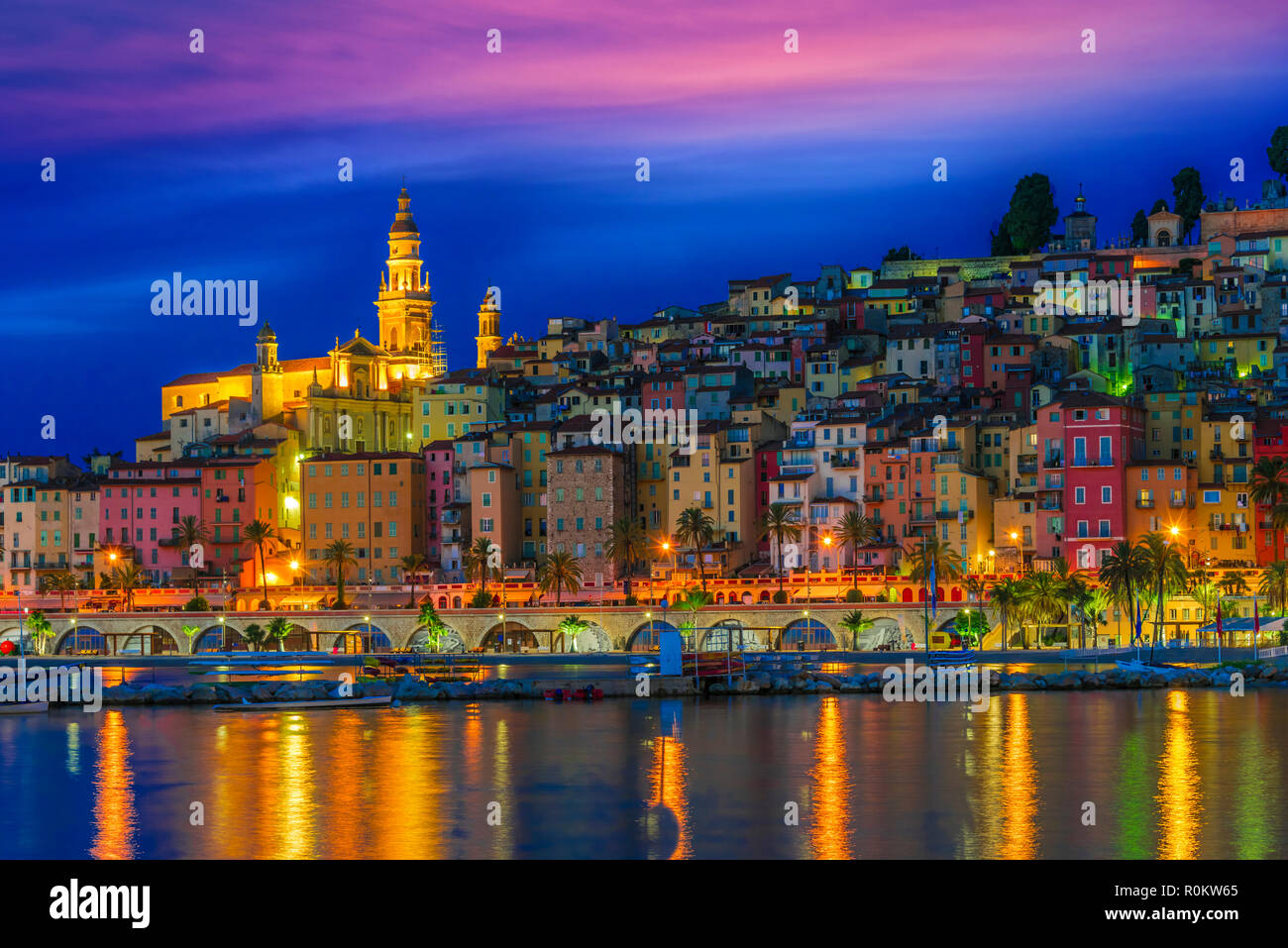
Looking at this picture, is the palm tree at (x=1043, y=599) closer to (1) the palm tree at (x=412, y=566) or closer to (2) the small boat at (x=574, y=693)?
(2) the small boat at (x=574, y=693)

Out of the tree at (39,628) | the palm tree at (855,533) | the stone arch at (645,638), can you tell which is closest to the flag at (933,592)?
the palm tree at (855,533)

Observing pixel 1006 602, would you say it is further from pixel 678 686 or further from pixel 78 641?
pixel 78 641

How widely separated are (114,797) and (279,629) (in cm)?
3931

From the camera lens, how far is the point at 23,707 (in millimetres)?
→ 70750

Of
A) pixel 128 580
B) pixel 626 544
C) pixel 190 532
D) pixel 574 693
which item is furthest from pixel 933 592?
pixel 190 532

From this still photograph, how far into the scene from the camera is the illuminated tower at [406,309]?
12888cm

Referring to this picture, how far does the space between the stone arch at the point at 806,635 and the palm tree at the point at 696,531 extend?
7945mm

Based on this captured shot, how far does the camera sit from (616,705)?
67375 millimetres

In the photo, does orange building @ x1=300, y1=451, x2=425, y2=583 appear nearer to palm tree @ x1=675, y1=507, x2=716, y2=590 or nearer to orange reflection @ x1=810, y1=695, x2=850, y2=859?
palm tree @ x1=675, y1=507, x2=716, y2=590

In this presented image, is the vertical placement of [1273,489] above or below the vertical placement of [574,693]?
above

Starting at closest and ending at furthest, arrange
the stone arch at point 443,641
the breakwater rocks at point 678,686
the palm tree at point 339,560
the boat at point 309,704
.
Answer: the boat at point 309,704 → the breakwater rocks at point 678,686 → the stone arch at point 443,641 → the palm tree at point 339,560

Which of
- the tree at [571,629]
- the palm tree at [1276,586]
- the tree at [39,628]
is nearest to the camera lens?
the palm tree at [1276,586]
